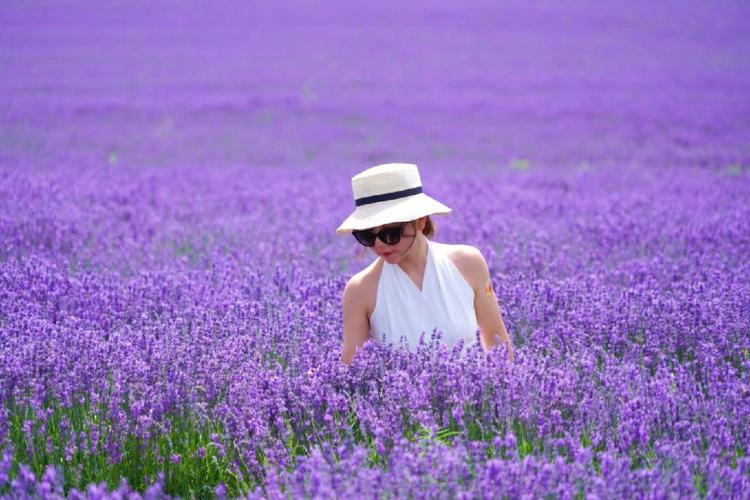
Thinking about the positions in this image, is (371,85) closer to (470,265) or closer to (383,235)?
(470,265)

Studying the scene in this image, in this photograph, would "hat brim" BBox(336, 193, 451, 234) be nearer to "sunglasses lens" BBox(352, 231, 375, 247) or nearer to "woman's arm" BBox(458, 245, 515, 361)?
"sunglasses lens" BBox(352, 231, 375, 247)

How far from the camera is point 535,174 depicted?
913 centimetres

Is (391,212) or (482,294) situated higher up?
(391,212)

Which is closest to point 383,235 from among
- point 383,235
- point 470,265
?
point 383,235

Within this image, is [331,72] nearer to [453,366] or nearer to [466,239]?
[466,239]

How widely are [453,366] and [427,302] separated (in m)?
0.43

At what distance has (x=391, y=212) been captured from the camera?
9.02 feet

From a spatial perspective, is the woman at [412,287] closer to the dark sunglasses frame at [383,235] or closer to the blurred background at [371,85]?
the dark sunglasses frame at [383,235]

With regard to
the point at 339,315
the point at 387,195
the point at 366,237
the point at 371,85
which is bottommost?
the point at 339,315

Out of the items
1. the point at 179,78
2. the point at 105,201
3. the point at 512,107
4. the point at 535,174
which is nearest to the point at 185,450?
the point at 105,201

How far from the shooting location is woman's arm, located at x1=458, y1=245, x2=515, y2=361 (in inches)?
117

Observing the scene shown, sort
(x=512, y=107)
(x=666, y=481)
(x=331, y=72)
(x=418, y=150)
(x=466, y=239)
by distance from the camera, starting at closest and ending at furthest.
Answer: (x=666, y=481)
(x=466, y=239)
(x=418, y=150)
(x=512, y=107)
(x=331, y=72)

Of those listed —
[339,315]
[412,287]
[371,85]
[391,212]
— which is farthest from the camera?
[371,85]

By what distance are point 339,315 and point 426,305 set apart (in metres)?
0.75
